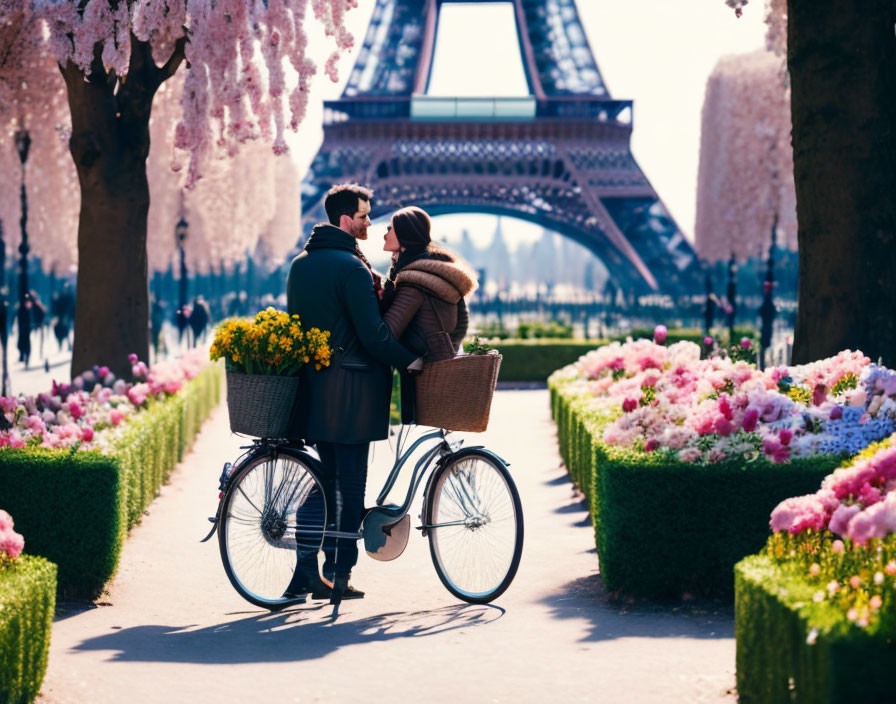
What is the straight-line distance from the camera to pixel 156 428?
990 cm

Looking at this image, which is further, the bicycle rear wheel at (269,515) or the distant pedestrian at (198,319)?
the distant pedestrian at (198,319)

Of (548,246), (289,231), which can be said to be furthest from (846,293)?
(548,246)

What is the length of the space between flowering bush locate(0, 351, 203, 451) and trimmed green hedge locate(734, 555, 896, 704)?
424 cm

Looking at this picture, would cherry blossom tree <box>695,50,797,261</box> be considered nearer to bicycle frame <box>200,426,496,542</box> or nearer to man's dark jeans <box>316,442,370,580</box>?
bicycle frame <box>200,426,496,542</box>

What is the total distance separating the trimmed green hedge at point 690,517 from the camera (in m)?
6.52

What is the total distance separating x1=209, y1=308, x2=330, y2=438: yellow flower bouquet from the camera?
6094mm

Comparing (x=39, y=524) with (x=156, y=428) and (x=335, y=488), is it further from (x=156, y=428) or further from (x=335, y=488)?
(x=156, y=428)

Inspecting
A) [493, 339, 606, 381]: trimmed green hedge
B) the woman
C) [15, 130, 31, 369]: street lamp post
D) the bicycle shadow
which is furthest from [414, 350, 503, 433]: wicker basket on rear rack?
[493, 339, 606, 381]: trimmed green hedge

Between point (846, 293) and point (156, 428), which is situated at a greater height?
point (846, 293)

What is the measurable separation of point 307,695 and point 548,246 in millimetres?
131055

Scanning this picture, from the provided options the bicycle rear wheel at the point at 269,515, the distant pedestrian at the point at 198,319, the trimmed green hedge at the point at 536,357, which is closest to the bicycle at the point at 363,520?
the bicycle rear wheel at the point at 269,515

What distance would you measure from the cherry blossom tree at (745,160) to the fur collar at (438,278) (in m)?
32.1

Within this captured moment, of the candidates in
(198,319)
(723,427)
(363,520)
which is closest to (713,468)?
(723,427)

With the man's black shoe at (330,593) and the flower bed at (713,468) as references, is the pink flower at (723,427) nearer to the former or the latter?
the flower bed at (713,468)
